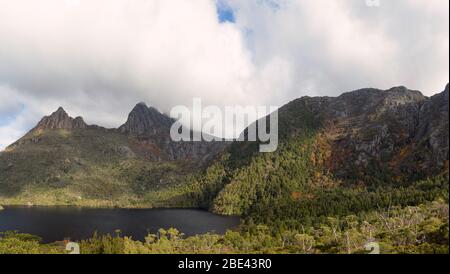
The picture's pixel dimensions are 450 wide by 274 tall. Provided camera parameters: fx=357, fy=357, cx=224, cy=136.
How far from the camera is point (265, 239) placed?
430ft

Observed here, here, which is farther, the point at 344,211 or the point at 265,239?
the point at 344,211

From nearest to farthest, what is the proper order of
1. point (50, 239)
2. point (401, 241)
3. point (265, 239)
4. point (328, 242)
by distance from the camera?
point (401, 241), point (328, 242), point (265, 239), point (50, 239)
